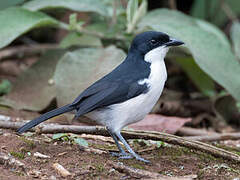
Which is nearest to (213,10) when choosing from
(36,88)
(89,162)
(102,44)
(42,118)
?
(102,44)

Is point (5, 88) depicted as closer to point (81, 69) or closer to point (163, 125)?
point (81, 69)

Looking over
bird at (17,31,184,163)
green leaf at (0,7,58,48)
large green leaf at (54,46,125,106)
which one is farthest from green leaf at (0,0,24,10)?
bird at (17,31,184,163)

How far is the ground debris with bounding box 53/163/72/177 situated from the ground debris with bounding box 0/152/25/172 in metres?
0.24

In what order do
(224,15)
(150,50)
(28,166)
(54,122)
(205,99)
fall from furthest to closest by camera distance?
1. (224,15)
2. (205,99)
3. (54,122)
4. (150,50)
5. (28,166)

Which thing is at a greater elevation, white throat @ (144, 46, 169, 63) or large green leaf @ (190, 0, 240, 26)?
white throat @ (144, 46, 169, 63)

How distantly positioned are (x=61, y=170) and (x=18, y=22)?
9.07 ft

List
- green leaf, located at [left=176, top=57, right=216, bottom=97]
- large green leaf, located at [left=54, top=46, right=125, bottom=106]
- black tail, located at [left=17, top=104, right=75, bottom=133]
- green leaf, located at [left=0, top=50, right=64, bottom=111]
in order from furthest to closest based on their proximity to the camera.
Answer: green leaf, located at [left=176, top=57, right=216, bottom=97] < green leaf, located at [left=0, top=50, right=64, bottom=111] < large green leaf, located at [left=54, top=46, right=125, bottom=106] < black tail, located at [left=17, top=104, right=75, bottom=133]

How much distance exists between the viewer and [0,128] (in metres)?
4.19

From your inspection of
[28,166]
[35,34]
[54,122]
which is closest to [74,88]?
[54,122]

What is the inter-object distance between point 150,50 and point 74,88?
4.30ft

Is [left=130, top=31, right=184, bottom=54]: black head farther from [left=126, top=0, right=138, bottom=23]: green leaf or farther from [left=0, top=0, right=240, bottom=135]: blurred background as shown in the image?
[left=126, top=0, right=138, bottom=23]: green leaf

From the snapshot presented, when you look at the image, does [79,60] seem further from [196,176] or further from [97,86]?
[196,176]

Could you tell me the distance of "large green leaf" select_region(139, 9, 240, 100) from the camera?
5355mm

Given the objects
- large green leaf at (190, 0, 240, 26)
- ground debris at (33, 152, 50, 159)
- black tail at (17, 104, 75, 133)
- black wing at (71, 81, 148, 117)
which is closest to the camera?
ground debris at (33, 152, 50, 159)
